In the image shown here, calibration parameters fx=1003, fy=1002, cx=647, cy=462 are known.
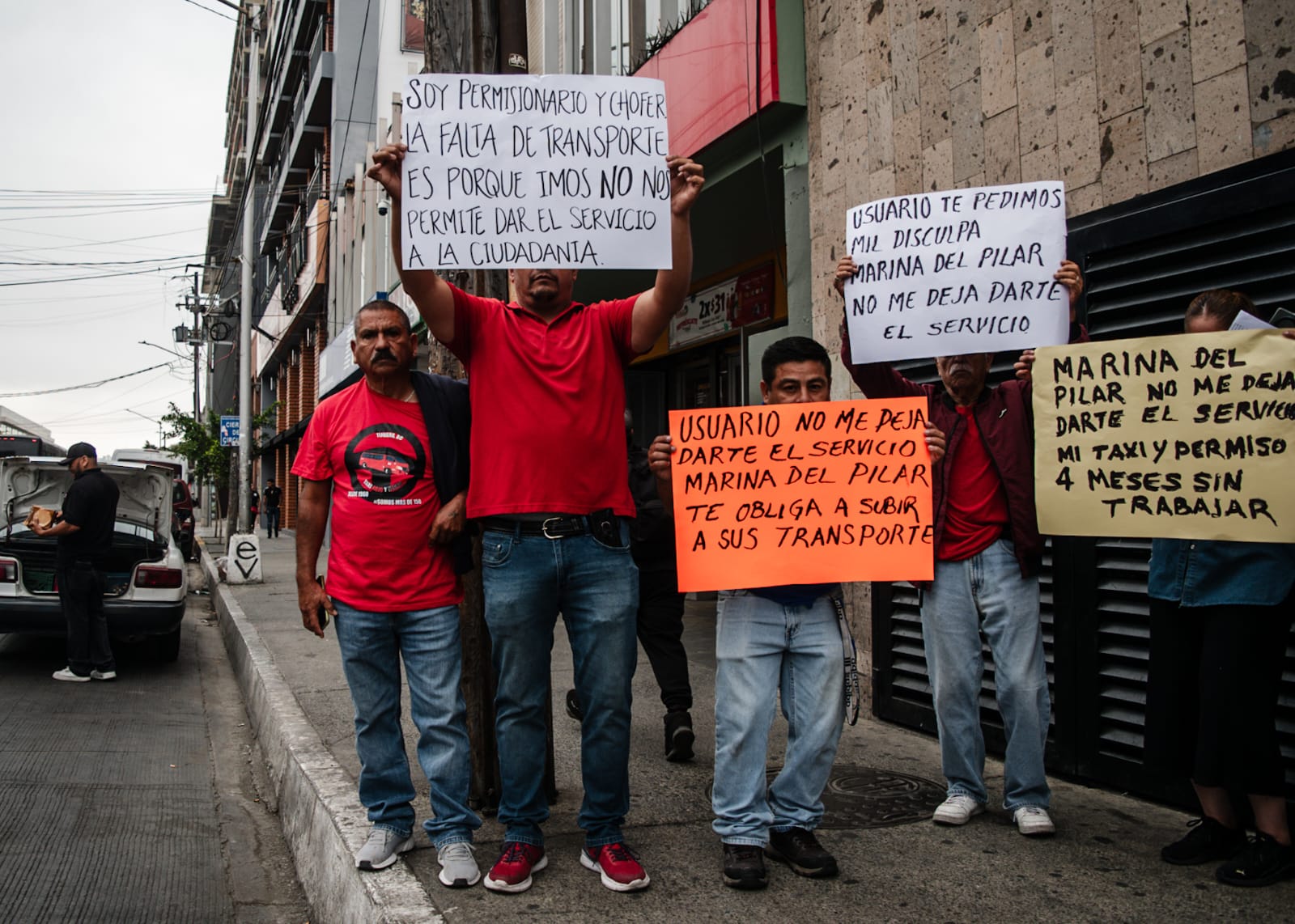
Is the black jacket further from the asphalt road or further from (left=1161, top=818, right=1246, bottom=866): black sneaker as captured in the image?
(left=1161, top=818, right=1246, bottom=866): black sneaker

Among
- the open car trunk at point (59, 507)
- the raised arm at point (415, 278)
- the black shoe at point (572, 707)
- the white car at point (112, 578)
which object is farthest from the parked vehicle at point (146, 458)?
the raised arm at point (415, 278)

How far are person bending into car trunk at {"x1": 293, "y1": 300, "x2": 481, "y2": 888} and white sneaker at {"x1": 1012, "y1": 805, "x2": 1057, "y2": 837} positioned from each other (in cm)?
196

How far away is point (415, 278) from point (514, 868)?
1860 millimetres

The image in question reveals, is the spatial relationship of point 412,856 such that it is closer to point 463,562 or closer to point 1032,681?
point 463,562

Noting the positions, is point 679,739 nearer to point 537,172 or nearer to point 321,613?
point 321,613

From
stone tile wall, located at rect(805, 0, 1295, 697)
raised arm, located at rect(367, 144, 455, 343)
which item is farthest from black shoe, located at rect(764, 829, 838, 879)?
stone tile wall, located at rect(805, 0, 1295, 697)

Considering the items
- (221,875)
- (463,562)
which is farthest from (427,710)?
(221,875)

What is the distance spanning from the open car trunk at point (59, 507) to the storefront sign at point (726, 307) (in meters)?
5.60

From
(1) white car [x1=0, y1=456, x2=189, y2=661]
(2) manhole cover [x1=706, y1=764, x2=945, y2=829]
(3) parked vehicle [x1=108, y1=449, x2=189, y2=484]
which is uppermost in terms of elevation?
(3) parked vehicle [x1=108, y1=449, x2=189, y2=484]

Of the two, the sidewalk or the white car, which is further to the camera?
the white car

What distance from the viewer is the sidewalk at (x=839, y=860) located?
119 inches

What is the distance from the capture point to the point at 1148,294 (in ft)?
13.7

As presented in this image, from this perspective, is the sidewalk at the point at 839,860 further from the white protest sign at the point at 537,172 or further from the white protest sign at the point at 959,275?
the white protest sign at the point at 537,172

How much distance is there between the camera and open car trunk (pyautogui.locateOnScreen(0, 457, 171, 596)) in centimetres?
850
